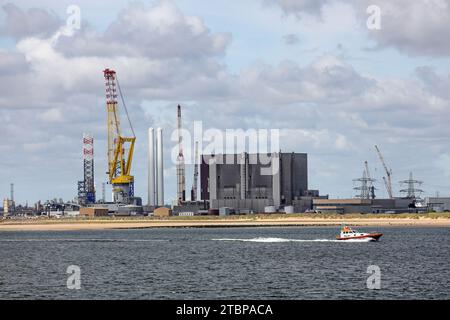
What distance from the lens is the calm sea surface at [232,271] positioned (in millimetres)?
101062

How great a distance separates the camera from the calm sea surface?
101062 millimetres

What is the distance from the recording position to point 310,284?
108 meters

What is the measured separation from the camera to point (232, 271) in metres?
126

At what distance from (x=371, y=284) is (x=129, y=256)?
2558 inches
